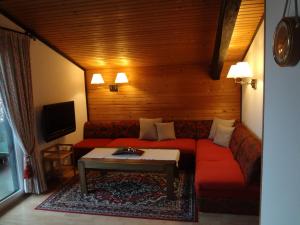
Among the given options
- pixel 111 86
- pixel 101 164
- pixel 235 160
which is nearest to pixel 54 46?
pixel 111 86

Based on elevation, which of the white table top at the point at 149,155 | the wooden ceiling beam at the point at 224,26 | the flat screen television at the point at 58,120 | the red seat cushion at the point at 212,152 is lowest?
the red seat cushion at the point at 212,152

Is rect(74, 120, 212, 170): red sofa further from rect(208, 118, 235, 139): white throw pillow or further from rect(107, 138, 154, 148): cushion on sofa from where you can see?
rect(208, 118, 235, 139): white throw pillow

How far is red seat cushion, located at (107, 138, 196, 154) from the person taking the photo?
13.1 feet

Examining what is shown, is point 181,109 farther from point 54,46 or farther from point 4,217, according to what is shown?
point 4,217

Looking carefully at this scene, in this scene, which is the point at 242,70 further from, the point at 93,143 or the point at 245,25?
the point at 93,143

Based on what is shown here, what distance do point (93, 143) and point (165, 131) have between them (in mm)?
1353

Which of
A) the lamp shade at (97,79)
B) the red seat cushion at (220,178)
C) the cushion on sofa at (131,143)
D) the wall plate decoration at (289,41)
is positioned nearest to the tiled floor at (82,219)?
the red seat cushion at (220,178)

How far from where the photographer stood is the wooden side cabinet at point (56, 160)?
11.9 ft

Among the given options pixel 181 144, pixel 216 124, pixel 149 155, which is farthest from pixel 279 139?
pixel 216 124

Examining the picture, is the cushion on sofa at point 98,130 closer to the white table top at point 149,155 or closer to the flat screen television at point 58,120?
the flat screen television at point 58,120

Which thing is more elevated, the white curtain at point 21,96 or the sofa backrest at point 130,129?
the white curtain at point 21,96

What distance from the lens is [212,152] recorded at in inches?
143

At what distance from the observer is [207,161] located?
3287 millimetres

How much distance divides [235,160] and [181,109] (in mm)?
1801
